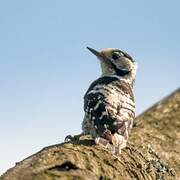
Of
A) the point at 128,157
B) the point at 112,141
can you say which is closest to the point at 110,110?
the point at 112,141

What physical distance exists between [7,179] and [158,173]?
238 cm

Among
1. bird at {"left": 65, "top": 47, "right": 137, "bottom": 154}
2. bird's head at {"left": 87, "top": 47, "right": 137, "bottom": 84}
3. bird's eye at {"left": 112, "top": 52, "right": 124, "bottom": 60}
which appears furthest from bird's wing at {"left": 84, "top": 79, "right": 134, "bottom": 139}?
bird's eye at {"left": 112, "top": 52, "right": 124, "bottom": 60}

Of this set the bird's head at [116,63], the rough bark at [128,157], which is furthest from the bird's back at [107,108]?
the bird's head at [116,63]

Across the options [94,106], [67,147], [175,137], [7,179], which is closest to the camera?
[7,179]

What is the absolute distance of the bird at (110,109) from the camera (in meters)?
8.99

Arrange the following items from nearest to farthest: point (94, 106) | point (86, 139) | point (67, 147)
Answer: point (67, 147), point (86, 139), point (94, 106)

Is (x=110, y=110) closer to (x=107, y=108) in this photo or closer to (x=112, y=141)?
(x=107, y=108)

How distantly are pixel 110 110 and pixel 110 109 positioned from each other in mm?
26

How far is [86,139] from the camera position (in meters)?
8.80

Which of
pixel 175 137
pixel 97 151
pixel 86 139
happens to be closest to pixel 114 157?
pixel 97 151

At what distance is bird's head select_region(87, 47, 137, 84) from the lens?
11.6 meters

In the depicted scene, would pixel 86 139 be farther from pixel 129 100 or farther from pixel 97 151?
pixel 129 100

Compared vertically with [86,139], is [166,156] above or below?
below

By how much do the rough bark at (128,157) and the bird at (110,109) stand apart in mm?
183
